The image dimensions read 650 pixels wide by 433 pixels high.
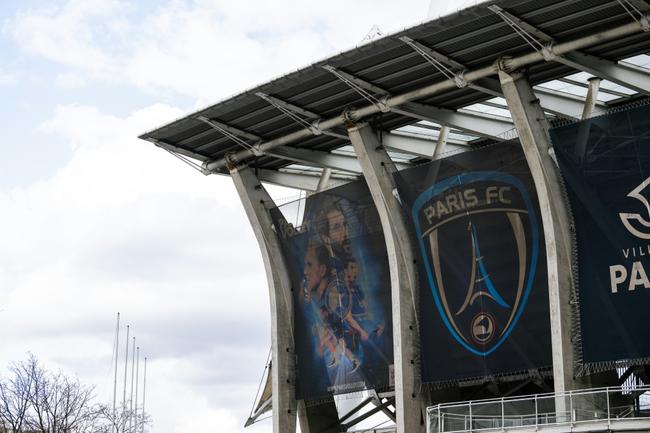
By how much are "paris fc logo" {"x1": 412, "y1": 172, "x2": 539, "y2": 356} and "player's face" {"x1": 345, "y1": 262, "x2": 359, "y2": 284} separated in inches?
140

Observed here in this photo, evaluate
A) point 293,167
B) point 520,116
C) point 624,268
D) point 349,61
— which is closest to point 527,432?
point 624,268

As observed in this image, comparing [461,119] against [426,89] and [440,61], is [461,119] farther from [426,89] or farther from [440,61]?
[440,61]

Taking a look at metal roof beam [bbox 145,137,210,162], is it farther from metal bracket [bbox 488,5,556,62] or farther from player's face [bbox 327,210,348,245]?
metal bracket [bbox 488,5,556,62]

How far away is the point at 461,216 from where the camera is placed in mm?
→ 42781

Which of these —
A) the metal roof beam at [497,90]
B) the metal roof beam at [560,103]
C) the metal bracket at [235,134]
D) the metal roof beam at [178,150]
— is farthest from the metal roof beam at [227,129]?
the metal roof beam at [560,103]

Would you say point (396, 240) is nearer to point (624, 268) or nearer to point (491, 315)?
point (491, 315)

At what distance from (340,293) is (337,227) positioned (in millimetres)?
2661

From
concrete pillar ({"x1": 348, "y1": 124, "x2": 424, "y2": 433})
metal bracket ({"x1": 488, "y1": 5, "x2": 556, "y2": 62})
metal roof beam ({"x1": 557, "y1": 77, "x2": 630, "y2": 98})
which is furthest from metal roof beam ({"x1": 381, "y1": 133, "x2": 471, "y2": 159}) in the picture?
metal bracket ({"x1": 488, "y1": 5, "x2": 556, "y2": 62})

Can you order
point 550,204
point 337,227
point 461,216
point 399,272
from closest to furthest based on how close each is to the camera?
point 550,204 < point 461,216 < point 399,272 < point 337,227

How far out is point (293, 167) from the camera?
52.6 metres

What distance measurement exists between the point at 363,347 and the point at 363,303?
1729 mm

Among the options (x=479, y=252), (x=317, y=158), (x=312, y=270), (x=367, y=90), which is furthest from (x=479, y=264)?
(x=317, y=158)

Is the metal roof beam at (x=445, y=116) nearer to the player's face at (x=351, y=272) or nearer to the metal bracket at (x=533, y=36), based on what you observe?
the metal bracket at (x=533, y=36)

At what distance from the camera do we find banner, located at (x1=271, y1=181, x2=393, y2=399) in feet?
151
